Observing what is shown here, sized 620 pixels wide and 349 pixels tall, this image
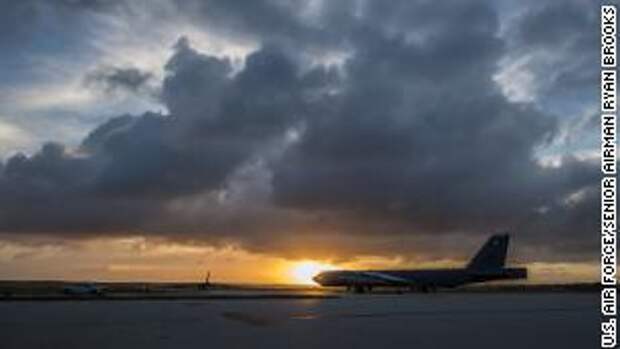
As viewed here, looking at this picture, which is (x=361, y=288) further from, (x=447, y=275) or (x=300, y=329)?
(x=300, y=329)

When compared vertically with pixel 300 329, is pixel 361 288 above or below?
above

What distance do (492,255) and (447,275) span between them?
7.18m

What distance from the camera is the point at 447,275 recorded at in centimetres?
11619

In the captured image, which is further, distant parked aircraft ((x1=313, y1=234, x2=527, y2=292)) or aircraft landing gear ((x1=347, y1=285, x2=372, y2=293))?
aircraft landing gear ((x1=347, y1=285, x2=372, y2=293))

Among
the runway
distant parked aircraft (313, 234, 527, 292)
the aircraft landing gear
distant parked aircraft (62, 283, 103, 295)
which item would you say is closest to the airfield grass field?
the runway

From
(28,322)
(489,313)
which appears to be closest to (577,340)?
(489,313)

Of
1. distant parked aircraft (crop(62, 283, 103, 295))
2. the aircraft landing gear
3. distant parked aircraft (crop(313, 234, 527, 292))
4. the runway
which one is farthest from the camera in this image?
the aircraft landing gear

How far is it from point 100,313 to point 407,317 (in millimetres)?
20030

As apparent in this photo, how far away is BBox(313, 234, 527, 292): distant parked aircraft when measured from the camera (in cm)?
11394

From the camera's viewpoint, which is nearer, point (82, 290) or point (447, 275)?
point (82, 290)

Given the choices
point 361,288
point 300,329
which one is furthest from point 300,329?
point 361,288

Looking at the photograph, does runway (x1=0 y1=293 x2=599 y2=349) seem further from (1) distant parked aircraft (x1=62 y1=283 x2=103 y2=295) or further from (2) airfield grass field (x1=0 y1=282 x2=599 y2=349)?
(1) distant parked aircraft (x1=62 y1=283 x2=103 y2=295)

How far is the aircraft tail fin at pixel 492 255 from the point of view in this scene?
378 feet

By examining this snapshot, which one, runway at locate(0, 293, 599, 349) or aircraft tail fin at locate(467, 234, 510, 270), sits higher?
aircraft tail fin at locate(467, 234, 510, 270)
